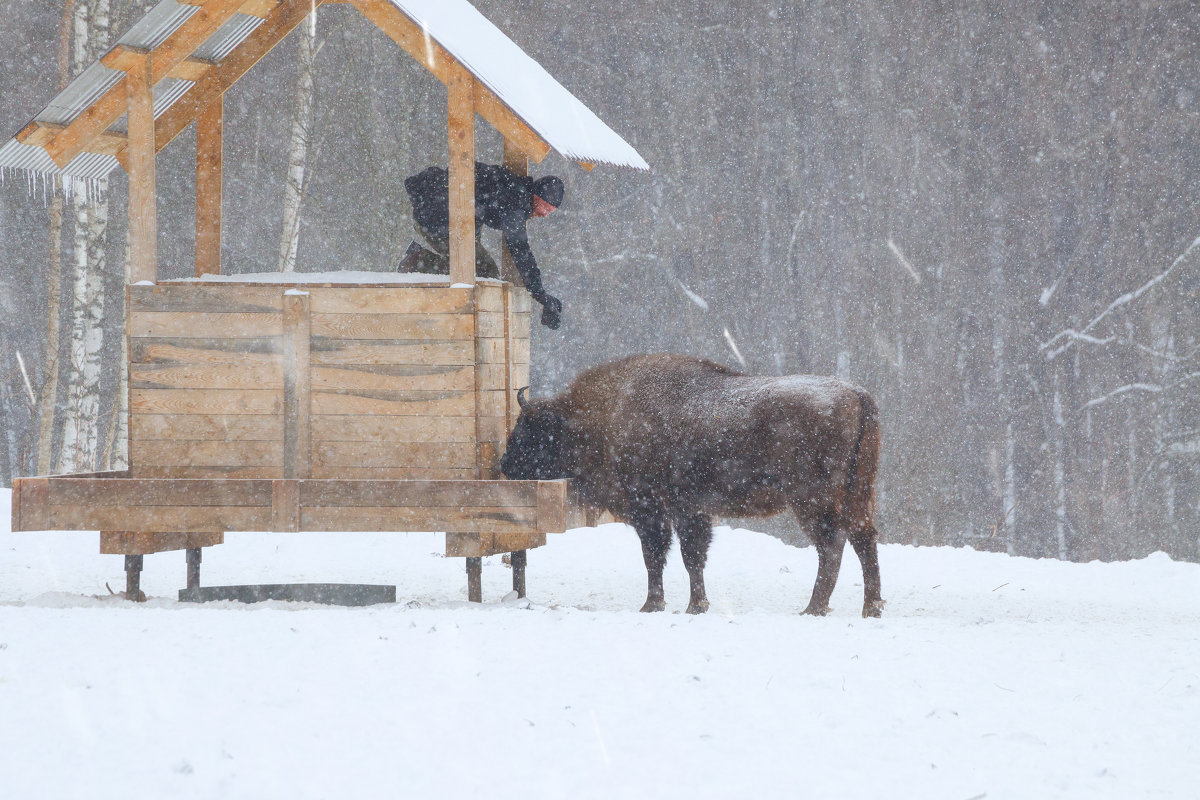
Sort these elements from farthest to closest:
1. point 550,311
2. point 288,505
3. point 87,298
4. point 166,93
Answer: point 87,298 < point 166,93 < point 550,311 < point 288,505

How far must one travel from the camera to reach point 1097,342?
15.3 meters

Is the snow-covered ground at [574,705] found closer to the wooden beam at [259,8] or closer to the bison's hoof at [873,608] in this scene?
the bison's hoof at [873,608]

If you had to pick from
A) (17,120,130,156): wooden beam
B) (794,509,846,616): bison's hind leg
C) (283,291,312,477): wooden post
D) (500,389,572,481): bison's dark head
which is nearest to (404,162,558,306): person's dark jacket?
(500,389,572,481): bison's dark head

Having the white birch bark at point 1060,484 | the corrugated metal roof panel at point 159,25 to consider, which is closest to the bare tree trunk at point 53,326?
the corrugated metal roof panel at point 159,25

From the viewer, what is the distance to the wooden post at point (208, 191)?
7.53 metres

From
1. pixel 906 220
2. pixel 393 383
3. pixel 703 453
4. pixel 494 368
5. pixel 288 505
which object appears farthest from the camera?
pixel 906 220

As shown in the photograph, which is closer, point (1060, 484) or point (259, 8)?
point (259, 8)

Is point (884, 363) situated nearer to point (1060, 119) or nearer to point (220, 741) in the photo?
point (1060, 119)

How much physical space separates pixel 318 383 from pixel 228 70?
97.8 inches

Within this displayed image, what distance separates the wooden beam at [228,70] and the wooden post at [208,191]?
0.09 metres

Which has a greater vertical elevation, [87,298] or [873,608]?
[87,298]

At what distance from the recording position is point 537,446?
6.91 m

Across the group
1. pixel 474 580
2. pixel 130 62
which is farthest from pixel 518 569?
pixel 130 62

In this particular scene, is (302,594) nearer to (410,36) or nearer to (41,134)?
(41,134)
